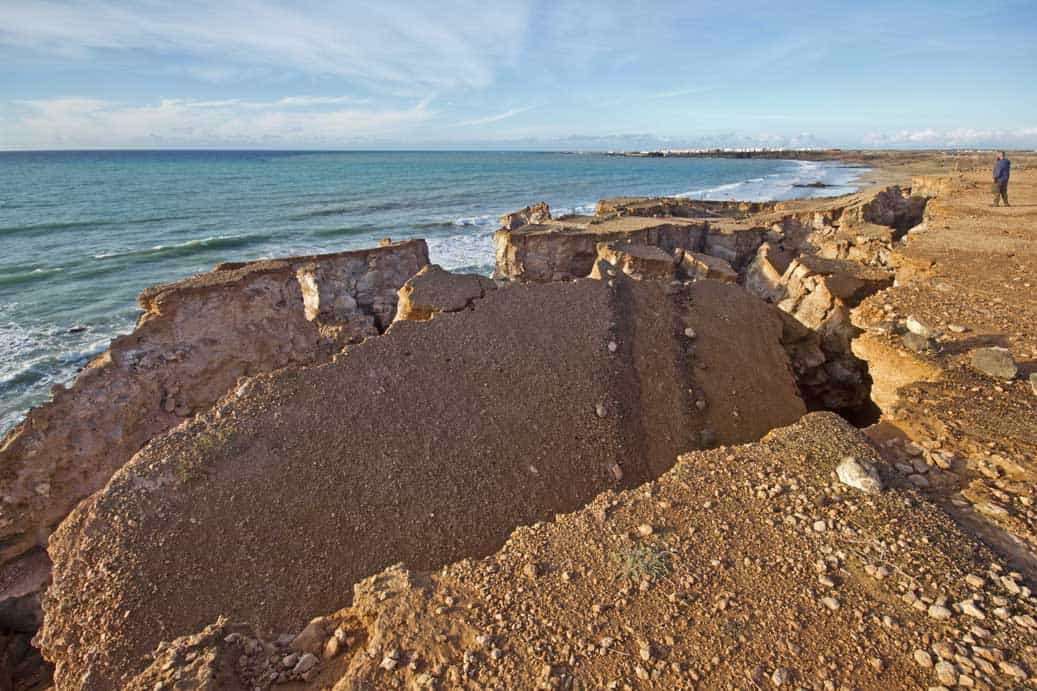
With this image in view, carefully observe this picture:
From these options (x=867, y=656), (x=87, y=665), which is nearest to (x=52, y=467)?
(x=87, y=665)

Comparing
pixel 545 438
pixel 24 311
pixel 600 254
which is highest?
pixel 600 254

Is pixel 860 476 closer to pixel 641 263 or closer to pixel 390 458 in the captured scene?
pixel 390 458

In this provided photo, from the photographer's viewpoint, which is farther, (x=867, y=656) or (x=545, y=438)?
(x=545, y=438)

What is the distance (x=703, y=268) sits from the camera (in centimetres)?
1175

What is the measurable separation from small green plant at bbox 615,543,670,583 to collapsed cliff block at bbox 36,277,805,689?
1474 mm

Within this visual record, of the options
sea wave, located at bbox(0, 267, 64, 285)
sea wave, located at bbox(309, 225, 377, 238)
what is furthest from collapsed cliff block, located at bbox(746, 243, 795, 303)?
sea wave, located at bbox(0, 267, 64, 285)

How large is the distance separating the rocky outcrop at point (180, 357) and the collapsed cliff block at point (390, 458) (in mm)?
2570

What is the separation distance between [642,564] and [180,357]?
298 inches

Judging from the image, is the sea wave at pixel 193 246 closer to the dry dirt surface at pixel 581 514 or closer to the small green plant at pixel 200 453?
the dry dirt surface at pixel 581 514

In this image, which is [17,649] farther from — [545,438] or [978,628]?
[978,628]

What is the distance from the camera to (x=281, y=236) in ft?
87.9

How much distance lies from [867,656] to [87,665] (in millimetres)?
5221

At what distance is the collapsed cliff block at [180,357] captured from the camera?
6633 mm

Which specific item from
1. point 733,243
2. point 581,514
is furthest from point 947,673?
point 733,243
